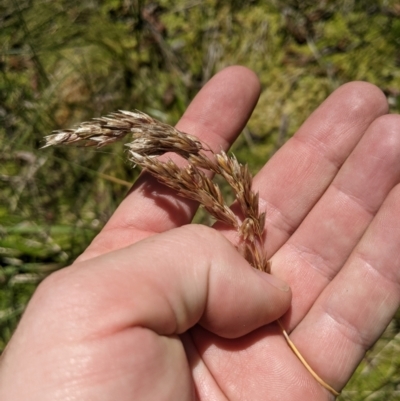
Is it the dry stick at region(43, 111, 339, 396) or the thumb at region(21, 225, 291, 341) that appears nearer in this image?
the thumb at region(21, 225, 291, 341)

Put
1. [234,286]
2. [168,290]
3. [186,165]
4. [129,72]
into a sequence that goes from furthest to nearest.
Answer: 1. [129,72]
2. [186,165]
3. [234,286]
4. [168,290]

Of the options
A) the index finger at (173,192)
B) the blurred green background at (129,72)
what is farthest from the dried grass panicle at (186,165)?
the blurred green background at (129,72)

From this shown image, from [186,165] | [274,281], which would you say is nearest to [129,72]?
[186,165]

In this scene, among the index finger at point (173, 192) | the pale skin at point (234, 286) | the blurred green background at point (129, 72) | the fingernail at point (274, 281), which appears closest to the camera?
the pale skin at point (234, 286)

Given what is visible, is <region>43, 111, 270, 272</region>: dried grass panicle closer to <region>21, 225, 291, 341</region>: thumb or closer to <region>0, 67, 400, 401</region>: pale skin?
<region>0, 67, 400, 401</region>: pale skin

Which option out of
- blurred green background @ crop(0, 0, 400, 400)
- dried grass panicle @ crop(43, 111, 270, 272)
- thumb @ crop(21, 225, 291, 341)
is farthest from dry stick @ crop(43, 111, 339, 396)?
blurred green background @ crop(0, 0, 400, 400)

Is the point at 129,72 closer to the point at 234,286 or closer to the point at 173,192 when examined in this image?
the point at 173,192

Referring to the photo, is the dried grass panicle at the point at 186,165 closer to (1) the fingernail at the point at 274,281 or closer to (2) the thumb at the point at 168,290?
(1) the fingernail at the point at 274,281
